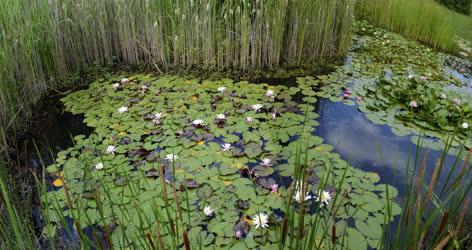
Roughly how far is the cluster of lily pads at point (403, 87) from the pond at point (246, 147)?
14 millimetres

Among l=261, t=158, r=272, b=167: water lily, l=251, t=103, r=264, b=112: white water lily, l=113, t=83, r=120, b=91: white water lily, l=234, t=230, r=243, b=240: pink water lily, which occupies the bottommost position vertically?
l=234, t=230, r=243, b=240: pink water lily

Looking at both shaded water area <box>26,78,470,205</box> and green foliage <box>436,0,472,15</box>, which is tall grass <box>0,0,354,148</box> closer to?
shaded water area <box>26,78,470,205</box>

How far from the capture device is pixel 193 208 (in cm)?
183

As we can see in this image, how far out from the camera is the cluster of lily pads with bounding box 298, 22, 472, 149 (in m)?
2.58

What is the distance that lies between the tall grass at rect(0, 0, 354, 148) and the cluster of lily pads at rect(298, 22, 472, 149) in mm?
421

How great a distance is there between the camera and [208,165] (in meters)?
2.16

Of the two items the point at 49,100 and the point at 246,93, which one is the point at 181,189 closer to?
the point at 246,93

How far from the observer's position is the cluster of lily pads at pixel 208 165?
1688mm

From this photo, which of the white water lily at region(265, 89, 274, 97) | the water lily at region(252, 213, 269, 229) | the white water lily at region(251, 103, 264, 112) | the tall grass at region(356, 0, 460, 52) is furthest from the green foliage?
the water lily at region(252, 213, 269, 229)

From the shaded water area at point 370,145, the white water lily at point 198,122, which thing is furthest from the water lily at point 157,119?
the shaded water area at point 370,145

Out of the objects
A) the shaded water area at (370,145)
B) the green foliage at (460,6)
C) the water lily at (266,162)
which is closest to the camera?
the water lily at (266,162)

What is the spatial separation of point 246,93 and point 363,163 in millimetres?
1150

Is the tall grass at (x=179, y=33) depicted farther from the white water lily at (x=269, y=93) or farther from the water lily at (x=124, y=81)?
the white water lily at (x=269, y=93)

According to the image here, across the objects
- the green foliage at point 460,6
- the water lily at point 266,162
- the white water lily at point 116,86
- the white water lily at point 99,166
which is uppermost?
the green foliage at point 460,6
